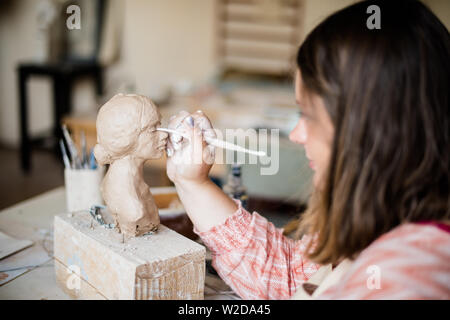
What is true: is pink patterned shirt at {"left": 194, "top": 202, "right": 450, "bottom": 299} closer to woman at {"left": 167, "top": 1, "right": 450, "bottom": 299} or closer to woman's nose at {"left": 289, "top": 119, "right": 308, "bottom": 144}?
woman at {"left": 167, "top": 1, "right": 450, "bottom": 299}

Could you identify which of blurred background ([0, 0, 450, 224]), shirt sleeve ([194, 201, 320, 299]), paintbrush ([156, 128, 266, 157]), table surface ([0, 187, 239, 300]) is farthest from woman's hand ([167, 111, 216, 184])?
blurred background ([0, 0, 450, 224])

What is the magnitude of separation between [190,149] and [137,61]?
3.10 metres

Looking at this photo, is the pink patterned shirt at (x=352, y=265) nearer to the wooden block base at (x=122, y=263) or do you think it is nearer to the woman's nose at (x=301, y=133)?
the wooden block base at (x=122, y=263)

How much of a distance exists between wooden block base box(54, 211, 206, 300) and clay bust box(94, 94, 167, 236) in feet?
0.13

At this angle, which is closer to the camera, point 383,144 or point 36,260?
point 383,144

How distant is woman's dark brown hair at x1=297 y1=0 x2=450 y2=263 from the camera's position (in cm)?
65

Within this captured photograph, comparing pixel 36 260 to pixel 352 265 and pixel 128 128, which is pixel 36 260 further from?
pixel 352 265

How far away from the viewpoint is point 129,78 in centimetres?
378

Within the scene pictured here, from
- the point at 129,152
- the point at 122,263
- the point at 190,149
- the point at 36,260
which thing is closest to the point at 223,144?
the point at 190,149

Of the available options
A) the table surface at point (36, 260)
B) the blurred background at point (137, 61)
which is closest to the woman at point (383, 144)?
the table surface at point (36, 260)

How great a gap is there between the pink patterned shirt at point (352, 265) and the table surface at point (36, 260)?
0.24 feet

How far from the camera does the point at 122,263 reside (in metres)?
0.72

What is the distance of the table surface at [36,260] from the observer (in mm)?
841

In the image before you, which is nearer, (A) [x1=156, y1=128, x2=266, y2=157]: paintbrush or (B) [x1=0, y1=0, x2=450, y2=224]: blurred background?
(A) [x1=156, y1=128, x2=266, y2=157]: paintbrush
